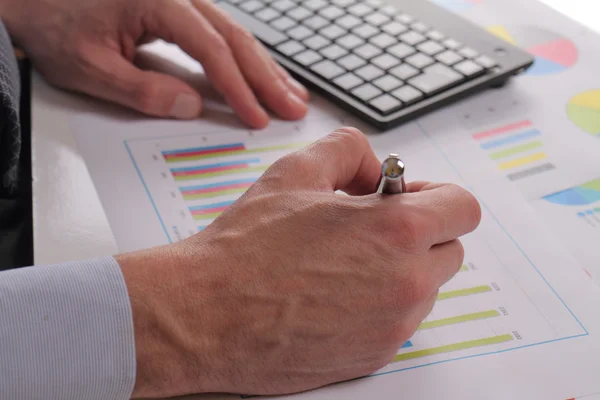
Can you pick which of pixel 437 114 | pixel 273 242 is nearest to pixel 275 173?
pixel 273 242

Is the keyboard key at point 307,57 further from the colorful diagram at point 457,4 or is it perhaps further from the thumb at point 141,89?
the colorful diagram at point 457,4

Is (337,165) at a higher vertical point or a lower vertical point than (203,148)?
higher

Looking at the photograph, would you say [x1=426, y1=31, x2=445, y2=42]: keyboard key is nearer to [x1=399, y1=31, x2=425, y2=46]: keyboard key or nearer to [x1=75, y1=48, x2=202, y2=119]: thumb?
[x1=399, y1=31, x2=425, y2=46]: keyboard key

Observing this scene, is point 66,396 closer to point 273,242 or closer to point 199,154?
point 273,242

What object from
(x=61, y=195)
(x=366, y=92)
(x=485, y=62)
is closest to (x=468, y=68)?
(x=485, y=62)

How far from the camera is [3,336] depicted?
0.46 meters

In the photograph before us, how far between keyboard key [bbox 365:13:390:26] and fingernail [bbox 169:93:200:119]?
0.81ft

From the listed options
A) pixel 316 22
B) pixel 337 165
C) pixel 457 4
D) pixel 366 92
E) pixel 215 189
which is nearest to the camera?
pixel 337 165

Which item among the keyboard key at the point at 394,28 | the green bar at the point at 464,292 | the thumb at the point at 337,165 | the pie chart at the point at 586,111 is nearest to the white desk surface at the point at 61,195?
the thumb at the point at 337,165

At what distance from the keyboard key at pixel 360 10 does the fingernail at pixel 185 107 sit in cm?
25

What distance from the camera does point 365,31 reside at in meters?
0.86

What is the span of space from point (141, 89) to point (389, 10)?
1.09ft

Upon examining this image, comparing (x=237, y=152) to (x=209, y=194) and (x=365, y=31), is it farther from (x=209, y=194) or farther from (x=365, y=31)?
(x=365, y=31)

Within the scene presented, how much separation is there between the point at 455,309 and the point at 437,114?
29 centimetres
